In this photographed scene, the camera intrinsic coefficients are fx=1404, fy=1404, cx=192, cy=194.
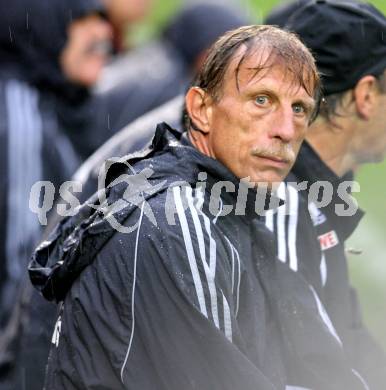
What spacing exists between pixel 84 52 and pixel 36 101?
1.61 feet

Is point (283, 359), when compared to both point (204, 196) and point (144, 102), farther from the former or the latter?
point (144, 102)

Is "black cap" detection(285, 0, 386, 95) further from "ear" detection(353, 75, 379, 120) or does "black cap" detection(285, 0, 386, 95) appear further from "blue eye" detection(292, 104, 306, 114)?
"blue eye" detection(292, 104, 306, 114)

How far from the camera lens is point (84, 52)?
6.52 m

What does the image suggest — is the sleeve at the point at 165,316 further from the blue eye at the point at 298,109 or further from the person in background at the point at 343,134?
the person in background at the point at 343,134

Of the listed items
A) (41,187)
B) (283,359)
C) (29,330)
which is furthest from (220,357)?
(41,187)

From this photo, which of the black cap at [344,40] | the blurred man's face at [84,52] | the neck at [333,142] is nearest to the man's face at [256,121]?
the neck at [333,142]

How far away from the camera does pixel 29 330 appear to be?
4.61m

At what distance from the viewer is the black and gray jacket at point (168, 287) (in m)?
3.39

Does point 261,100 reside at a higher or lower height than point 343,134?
higher

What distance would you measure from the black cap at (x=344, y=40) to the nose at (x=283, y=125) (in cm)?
Answer: 87

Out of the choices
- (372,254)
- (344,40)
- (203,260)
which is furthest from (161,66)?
(203,260)

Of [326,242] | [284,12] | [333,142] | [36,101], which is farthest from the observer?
[36,101]

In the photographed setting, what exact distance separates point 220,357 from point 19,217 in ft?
8.64

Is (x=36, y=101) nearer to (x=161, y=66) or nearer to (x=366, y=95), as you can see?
(x=161, y=66)
